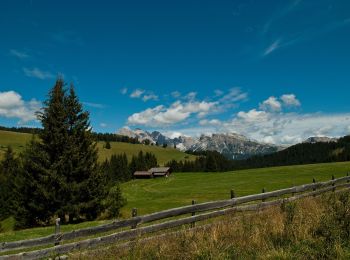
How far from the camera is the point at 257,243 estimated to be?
8.57 metres

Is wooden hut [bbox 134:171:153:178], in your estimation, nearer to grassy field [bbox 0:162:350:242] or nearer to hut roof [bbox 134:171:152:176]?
hut roof [bbox 134:171:152:176]

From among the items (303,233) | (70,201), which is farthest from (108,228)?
(70,201)

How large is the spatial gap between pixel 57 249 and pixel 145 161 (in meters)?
153

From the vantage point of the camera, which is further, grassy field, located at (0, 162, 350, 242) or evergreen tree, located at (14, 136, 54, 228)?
grassy field, located at (0, 162, 350, 242)

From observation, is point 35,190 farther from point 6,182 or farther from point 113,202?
point 6,182

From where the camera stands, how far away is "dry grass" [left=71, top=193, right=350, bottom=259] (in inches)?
295

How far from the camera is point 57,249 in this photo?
9227 mm

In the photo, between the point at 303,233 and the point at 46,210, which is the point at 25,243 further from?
the point at 46,210

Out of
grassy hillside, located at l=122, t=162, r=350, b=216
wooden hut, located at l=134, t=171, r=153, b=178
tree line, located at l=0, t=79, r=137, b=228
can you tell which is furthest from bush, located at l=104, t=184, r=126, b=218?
wooden hut, located at l=134, t=171, r=153, b=178

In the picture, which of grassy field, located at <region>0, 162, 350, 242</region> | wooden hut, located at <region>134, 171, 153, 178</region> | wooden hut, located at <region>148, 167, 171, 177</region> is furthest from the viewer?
wooden hut, located at <region>134, 171, 153, 178</region>

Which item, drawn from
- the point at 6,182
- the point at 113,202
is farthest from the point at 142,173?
the point at 113,202

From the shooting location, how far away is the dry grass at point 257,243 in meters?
7.50

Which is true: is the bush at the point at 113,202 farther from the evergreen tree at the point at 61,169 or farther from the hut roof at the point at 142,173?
the hut roof at the point at 142,173

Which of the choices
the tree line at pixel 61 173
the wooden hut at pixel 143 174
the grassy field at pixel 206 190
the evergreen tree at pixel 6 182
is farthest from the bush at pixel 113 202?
the wooden hut at pixel 143 174
